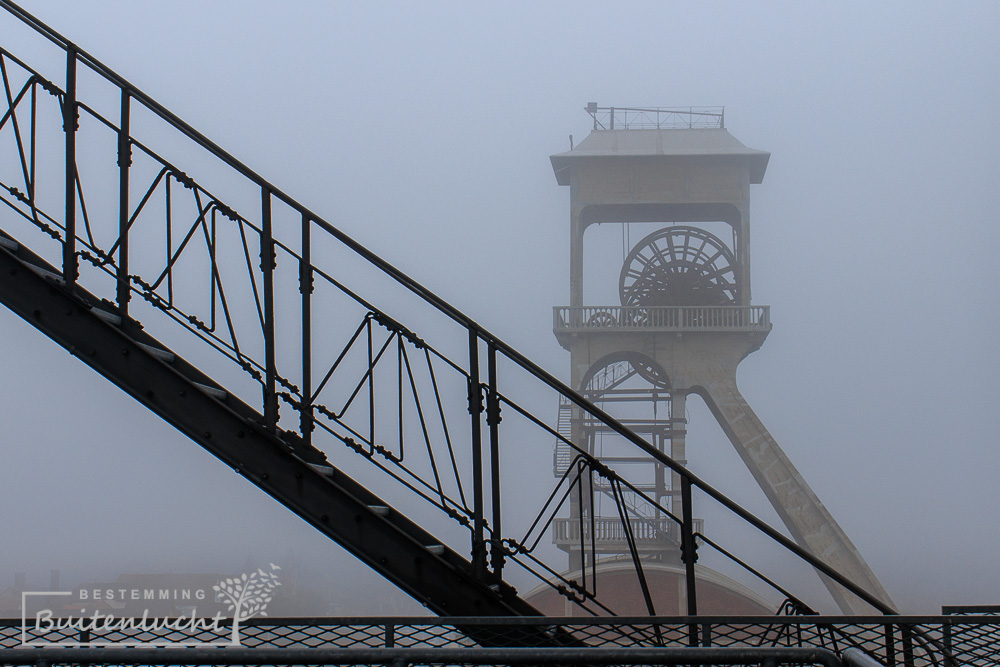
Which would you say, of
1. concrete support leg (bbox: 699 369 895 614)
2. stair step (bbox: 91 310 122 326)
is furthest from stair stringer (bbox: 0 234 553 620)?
concrete support leg (bbox: 699 369 895 614)

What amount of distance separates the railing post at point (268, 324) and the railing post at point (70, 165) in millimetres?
631

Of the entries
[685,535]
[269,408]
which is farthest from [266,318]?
[685,535]

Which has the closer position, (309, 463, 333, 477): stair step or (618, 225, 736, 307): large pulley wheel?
(309, 463, 333, 477): stair step

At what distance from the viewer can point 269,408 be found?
3225mm

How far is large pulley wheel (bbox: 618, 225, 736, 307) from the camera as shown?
12.9 m

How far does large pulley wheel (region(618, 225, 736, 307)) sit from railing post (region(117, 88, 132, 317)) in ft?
33.0

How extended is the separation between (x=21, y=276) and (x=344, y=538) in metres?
1.40

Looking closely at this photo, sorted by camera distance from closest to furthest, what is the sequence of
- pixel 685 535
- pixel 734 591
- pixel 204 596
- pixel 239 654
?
pixel 239 654
pixel 685 535
pixel 734 591
pixel 204 596

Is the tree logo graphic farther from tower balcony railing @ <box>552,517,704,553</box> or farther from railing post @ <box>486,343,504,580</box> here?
railing post @ <box>486,343,504,580</box>

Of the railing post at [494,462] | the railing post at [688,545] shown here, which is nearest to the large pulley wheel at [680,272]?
the railing post at [494,462]

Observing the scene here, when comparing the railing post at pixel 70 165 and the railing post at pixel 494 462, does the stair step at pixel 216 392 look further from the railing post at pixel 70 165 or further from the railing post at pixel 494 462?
the railing post at pixel 494 462

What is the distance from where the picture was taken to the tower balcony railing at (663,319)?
39.9 ft

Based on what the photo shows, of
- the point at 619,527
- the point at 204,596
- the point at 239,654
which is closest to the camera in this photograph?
the point at 239,654

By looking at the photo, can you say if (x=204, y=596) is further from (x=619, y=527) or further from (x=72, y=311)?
(x=72, y=311)
